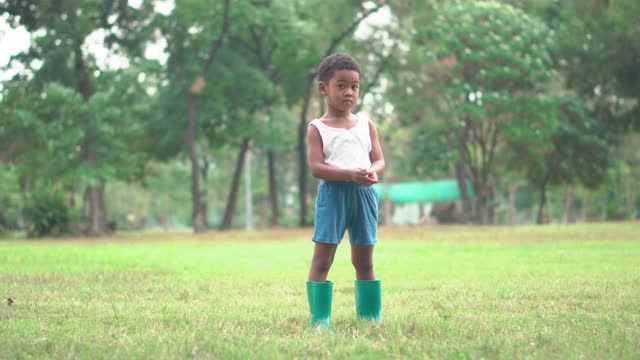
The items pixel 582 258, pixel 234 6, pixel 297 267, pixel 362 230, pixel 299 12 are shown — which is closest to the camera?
pixel 362 230

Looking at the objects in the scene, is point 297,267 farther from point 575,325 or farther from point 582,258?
point 575,325

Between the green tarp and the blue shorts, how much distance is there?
141 ft

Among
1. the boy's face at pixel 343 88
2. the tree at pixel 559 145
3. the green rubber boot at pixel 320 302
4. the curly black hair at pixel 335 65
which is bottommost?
the green rubber boot at pixel 320 302

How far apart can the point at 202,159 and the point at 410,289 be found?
4526cm

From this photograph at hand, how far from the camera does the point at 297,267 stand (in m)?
11.5

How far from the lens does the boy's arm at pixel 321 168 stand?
5.07 meters

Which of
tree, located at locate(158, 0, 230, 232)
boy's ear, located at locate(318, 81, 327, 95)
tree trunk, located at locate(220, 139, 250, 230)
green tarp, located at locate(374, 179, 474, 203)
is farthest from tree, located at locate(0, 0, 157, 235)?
boy's ear, located at locate(318, 81, 327, 95)

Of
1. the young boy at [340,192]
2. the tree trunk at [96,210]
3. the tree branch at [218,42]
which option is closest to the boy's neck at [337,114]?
the young boy at [340,192]

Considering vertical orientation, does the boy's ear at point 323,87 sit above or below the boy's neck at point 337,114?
above

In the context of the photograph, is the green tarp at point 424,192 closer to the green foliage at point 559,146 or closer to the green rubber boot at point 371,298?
the green foliage at point 559,146

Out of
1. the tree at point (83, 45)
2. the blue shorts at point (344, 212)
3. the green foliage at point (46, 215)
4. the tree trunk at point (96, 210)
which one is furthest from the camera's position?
the tree trunk at point (96, 210)

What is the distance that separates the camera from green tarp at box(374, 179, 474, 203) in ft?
163

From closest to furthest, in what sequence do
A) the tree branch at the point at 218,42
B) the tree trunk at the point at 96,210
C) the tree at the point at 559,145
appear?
the tree branch at the point at 218,42 → the tree trunk at the point at 96,210 → the tree at the point at 559,145

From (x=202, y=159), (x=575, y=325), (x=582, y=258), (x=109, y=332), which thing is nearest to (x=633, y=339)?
(x=575, y=325)
